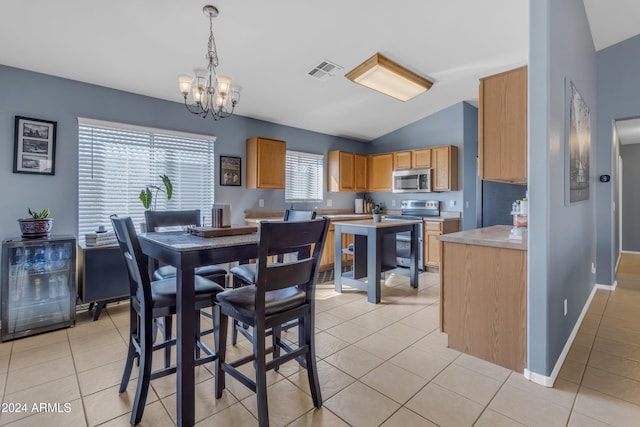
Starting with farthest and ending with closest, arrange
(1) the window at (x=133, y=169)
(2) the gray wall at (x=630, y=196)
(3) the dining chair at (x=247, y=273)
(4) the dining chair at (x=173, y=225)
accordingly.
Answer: (2) the gray wall at (x=630, y=196) < (1) the window at (x=133, y=169) < (4) the dining chair at (x=173, y=225) < (3) the dining chair at (x=247, y=273)

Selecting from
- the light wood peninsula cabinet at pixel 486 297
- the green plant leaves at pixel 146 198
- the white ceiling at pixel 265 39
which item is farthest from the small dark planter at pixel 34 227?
the light wood peninsula cabinet at pixel 486 297

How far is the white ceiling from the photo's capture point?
7.78 ft

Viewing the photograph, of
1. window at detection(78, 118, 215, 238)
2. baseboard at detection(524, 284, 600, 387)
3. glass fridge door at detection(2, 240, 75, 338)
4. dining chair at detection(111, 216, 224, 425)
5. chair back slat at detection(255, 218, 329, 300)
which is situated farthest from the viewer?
window at detection(78, 118, 215, 238)

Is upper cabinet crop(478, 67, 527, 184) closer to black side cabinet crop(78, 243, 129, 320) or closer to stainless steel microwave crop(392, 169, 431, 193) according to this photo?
stainless steel microwave crop(392, 169, 431, 193)

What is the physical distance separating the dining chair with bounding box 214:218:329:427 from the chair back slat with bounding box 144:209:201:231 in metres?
1.11

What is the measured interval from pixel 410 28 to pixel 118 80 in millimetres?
2972

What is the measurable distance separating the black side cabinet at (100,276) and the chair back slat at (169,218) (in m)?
0.90

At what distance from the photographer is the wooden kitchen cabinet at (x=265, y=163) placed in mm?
4328

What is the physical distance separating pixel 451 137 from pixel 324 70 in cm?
279

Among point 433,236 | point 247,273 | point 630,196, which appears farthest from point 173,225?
point 630,196

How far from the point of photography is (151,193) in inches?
140

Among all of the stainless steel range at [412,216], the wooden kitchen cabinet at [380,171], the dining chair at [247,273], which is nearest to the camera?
the dining chair at [247,273]

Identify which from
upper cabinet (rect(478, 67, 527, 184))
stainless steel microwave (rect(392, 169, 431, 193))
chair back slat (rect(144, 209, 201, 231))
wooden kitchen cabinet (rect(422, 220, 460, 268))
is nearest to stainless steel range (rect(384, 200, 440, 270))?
wooden kitchen cabinet (rect(422, 220, 460, 268))

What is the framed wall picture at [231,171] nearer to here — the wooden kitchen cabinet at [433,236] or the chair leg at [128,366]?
the chair leg at [128,366]
